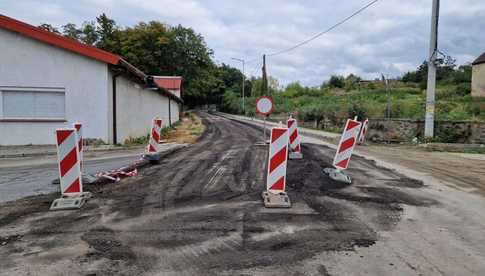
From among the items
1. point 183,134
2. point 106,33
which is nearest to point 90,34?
point 106,33

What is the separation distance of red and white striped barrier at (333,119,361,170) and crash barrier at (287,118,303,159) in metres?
2.81

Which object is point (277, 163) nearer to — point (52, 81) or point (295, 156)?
point (295, 156)

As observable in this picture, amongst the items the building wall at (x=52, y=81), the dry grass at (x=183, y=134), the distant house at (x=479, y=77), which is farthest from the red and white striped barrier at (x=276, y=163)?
the distant house at (x=479, y=77)

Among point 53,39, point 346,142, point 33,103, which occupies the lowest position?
point 346,142

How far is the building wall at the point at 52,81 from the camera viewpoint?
14.0 m

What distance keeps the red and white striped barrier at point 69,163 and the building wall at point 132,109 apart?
9.80 meters

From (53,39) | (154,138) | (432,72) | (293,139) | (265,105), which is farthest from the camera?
(432,72)

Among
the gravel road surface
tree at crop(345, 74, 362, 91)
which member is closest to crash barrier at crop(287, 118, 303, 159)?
the gravel road surface

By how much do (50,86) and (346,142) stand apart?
12464 mm

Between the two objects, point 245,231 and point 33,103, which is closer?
point 245,231

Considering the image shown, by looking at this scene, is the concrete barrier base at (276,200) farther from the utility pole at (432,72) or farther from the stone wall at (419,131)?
the stone wall at (419,131)

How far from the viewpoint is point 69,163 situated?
19.1ft

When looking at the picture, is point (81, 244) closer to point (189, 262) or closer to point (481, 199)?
point (189, 262)

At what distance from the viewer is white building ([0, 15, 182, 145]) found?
1398cm
